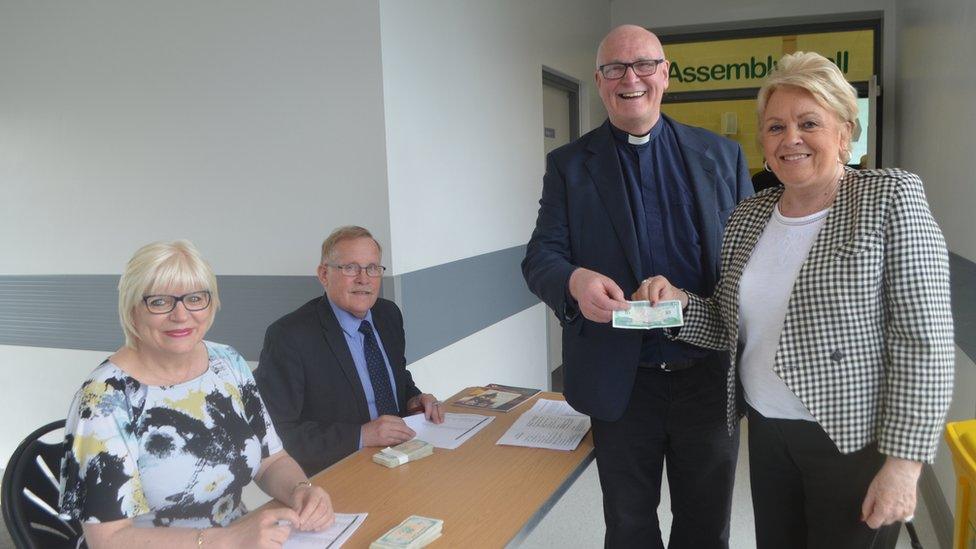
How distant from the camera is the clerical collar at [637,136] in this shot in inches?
83.0

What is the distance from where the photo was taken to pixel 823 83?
1575 mm

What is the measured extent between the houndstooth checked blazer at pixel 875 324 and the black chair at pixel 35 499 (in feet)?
5.81

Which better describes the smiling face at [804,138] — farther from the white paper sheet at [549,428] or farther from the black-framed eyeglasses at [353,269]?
the black-framed eyeglasses at [353,269]

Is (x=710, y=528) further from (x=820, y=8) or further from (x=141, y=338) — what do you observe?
(x=820, y=8)

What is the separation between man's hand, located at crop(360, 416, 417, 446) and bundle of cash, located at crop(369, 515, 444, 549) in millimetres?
581

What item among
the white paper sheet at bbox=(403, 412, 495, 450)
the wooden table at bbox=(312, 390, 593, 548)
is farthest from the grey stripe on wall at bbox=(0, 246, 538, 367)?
the wooden table at bbox=(312, 390, 593, 548)

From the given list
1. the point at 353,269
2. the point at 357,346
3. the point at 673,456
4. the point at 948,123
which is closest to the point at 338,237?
the point at 353,269

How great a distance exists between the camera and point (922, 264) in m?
1.44

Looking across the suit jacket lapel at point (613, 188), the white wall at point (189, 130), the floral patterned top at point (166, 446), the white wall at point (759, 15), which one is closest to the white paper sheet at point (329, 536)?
the floral patterned top at point (166, 446)

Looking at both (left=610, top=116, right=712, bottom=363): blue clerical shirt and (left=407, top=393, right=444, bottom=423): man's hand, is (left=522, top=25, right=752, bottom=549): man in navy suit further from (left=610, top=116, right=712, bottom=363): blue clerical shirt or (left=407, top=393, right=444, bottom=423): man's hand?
(left=407, top=393, right=444, bottom=423): man's hand

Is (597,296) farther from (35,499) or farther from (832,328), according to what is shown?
(35,499)

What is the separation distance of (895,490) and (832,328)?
1.15ft

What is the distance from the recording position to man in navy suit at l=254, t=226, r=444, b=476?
2.29m

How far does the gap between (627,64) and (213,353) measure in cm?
139
